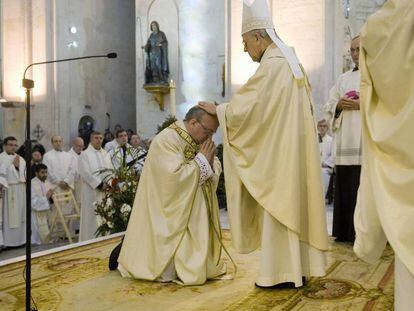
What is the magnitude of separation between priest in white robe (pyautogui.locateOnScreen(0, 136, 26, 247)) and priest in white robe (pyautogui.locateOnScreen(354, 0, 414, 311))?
23.3 feet

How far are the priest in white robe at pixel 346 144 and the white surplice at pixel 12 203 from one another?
211 inches

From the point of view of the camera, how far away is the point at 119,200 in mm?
6195

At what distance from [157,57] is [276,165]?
11.0 m

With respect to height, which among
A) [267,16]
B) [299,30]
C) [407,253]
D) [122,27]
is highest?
[122,27]

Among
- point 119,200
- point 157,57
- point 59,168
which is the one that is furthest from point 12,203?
point 157,57

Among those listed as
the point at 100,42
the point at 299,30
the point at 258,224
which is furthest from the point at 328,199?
the point at 100,42

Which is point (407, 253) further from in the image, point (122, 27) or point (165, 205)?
point (122, 27)

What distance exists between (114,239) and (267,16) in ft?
11.0

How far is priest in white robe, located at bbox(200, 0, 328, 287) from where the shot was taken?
3.66 meters

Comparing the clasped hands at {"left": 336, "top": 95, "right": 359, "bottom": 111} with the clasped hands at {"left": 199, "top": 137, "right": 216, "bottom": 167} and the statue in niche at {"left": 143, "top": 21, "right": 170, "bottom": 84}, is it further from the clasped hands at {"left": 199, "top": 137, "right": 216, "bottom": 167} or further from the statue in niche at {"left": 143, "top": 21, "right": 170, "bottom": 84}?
the statue in niche at {"left": 143, "top": 21, "right": 170, "bottom": 84}

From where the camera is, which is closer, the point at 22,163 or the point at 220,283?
the point at 220,283

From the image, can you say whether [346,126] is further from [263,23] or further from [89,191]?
[89,191]

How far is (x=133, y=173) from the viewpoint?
6.29 m

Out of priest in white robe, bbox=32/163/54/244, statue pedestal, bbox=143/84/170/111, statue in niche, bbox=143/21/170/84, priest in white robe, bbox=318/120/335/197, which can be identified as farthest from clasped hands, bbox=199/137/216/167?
statue in niche, bbox=143/21/170/84
